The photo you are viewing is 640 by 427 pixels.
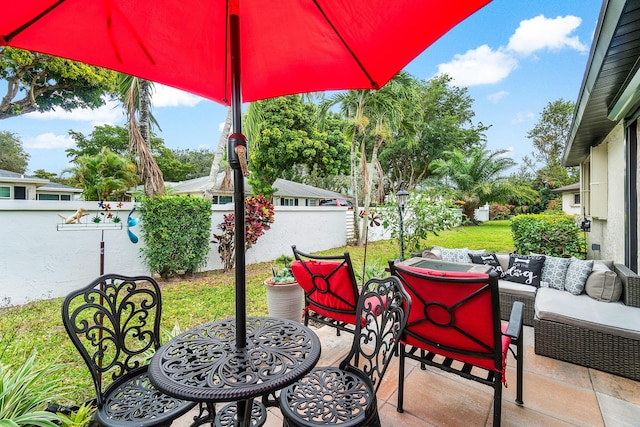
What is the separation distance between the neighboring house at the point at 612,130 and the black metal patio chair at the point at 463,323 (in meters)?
2.00

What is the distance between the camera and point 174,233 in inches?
206

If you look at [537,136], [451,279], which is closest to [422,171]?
[537,136]

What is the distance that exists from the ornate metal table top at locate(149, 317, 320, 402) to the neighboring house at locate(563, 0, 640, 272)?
282cm

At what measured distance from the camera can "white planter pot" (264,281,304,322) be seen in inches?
131

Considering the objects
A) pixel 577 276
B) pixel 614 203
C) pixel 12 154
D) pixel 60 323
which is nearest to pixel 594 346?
pixel 577 276

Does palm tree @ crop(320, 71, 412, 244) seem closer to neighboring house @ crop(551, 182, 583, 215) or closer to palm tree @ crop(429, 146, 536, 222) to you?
palm tree @ crop(429, 146, 536, 222)

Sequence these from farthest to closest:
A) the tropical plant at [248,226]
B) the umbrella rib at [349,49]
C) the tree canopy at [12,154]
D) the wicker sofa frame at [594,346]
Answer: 1. the tree canopy at [12,154]
2. the tropical plant at [248,226]
3. the wicker sofa frame at [594,346]
4. the umbrella rib at [349,49]

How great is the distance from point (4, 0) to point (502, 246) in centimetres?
1014

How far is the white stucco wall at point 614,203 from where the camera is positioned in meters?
4.11

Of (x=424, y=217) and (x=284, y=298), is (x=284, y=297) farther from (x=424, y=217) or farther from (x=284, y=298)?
(x=424, y=217)

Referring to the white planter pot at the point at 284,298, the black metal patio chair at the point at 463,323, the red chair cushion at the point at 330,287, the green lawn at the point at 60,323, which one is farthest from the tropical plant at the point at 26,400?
the black metal patio chair at the point at 463,323

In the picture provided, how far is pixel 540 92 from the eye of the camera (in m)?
21.6

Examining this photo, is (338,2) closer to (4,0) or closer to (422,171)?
(4,0)

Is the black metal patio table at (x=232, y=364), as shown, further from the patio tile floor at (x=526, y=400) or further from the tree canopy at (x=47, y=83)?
the tree canopy at (x=47, y=83)
